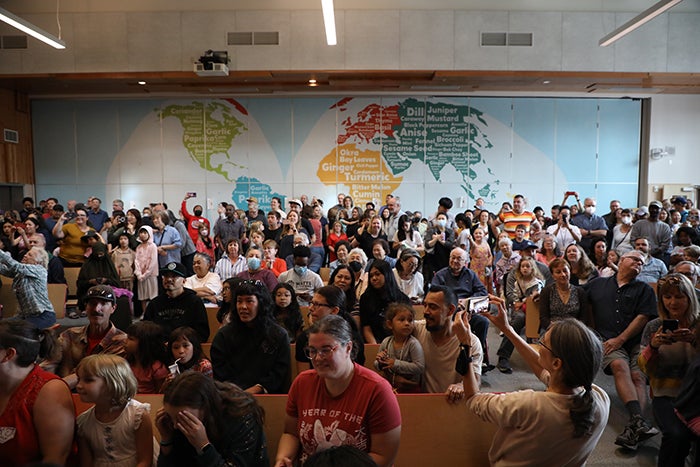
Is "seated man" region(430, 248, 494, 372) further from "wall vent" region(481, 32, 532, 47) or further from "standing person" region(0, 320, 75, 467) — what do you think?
"wall vent" region(481, 32, 532, 47)

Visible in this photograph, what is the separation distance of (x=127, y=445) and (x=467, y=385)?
1457 millimetres

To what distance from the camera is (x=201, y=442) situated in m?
1.69

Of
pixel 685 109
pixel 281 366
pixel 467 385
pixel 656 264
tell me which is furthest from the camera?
pixel 685 109

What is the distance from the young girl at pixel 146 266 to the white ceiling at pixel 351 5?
620 cm

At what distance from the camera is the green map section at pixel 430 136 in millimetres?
12344

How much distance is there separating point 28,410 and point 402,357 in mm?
1912

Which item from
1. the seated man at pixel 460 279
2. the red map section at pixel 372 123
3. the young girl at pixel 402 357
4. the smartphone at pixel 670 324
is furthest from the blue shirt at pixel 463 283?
the red map section at pixel 372 123

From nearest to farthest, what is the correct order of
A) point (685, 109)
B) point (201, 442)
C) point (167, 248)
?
point (201, 442)
point (167, 248)
point (685, 109)

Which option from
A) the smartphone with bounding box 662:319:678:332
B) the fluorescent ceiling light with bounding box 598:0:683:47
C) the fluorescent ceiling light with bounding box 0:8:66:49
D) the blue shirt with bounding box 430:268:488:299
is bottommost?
the blue shirt with bounding box 430:268:488:299

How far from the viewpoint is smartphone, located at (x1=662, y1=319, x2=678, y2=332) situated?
2.87m

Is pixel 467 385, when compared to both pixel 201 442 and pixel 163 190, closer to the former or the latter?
pixel 201 442

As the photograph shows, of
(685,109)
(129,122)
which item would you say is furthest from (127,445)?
(685,109)

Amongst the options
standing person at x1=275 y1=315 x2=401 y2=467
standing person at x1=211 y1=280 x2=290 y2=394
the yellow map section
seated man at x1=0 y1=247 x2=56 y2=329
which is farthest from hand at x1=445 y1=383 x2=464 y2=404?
the yellow map section

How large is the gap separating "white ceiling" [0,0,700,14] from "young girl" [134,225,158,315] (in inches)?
244
